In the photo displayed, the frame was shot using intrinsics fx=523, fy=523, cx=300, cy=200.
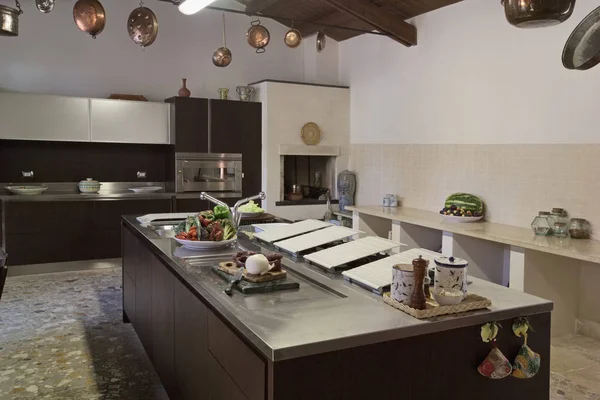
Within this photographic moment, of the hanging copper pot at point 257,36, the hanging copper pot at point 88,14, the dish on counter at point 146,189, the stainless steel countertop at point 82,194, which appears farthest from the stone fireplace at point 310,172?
the hanging copper pot at point 88,14

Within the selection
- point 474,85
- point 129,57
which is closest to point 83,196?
point 129,57

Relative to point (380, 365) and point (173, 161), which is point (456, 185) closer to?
point (173, 161)

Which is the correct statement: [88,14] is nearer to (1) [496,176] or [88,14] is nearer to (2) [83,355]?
(2) [83,355]

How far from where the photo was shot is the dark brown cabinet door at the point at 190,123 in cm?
613

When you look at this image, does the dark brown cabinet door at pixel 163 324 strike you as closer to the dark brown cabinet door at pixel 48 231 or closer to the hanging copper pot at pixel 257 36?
the hanging copper pot at pixel 257 36

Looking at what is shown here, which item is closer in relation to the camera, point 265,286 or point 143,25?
point 265,286

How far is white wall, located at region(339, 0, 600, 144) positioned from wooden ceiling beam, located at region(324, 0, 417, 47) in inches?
4.8

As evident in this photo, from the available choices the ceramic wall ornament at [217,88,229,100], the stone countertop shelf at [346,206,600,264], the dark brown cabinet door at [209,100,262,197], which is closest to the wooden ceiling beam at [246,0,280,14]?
the ceramic wall ornament at [217,88,229,100]

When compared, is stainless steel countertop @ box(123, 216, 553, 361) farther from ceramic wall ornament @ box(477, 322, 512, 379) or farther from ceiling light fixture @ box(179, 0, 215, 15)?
ceiling light fixture @ box(179, 0, 215, 15)

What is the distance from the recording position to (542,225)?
159 inches

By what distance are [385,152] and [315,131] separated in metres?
1.04

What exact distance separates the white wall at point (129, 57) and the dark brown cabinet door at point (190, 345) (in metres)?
4.66

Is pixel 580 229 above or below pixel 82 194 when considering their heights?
below

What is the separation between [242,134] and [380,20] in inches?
84.2
